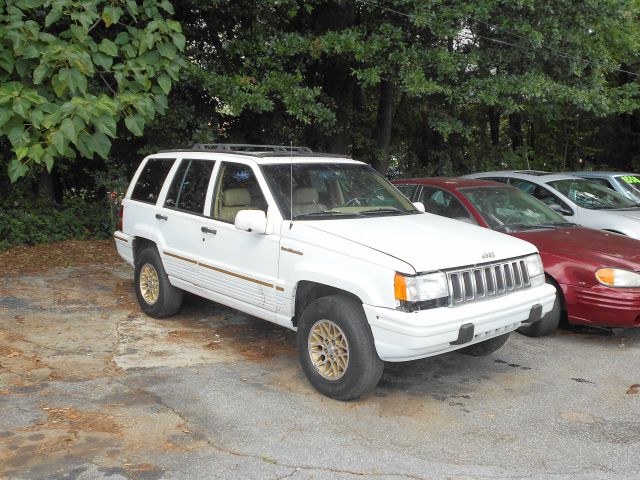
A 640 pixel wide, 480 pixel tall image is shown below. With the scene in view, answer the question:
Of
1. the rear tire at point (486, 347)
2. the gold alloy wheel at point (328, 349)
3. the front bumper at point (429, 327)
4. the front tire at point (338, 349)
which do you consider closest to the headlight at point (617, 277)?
the rear tire at point (486, 347)

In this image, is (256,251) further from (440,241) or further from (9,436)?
(9,436)

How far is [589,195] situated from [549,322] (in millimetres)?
4296

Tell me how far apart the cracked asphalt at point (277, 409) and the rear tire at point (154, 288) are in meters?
0.18

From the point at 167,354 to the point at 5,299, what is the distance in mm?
2985

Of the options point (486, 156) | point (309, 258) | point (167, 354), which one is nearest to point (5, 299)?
point (167, 354)

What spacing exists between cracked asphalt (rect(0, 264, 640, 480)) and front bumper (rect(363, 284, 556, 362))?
527mm

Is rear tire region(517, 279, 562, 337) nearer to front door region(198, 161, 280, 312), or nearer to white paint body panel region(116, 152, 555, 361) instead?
white paint body panel region(116, 152, 555, 361)

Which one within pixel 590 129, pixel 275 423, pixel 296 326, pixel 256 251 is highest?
pixel 590 129

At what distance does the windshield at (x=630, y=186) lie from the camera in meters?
11.8

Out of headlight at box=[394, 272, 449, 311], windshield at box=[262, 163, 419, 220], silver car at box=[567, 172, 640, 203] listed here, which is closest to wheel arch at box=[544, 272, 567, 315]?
windshield at box=[262, 163, 419, 220]

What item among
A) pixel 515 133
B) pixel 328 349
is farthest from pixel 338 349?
pixel 515 133

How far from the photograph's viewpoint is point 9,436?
4168 millimetres

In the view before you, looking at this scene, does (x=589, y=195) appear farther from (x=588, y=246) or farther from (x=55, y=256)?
(x=55, y=256)

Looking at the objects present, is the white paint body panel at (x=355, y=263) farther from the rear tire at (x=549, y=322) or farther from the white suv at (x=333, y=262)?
the rear tire at (x=549, y=322)
